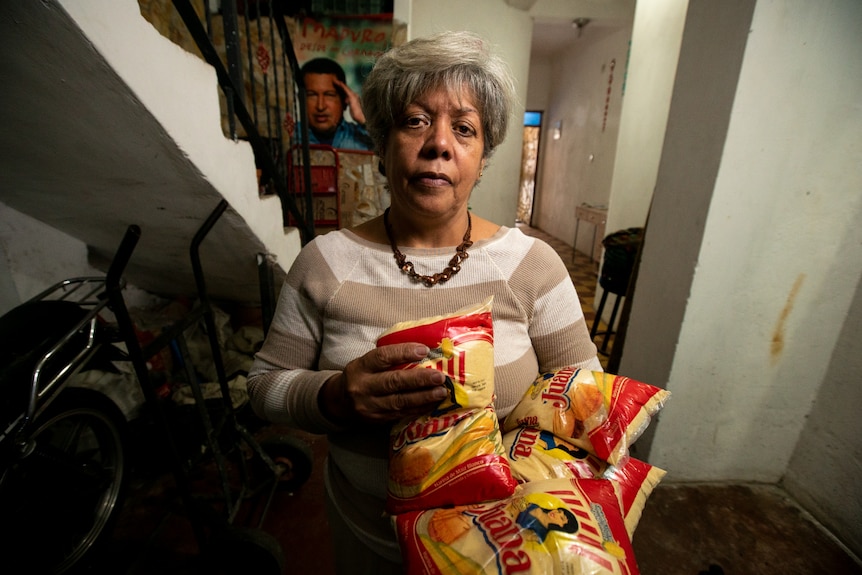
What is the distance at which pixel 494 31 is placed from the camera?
4766mm

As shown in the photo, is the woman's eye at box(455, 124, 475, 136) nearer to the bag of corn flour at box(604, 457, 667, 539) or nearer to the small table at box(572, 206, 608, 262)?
the bag of corn flour at box(604, 457, 667, 539)

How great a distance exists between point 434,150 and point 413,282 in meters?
0.31

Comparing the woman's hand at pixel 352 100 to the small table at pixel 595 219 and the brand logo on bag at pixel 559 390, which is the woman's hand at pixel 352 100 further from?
the brand logo on bag at pixel 559 390

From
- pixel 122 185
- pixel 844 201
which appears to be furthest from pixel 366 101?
pixel 844 201

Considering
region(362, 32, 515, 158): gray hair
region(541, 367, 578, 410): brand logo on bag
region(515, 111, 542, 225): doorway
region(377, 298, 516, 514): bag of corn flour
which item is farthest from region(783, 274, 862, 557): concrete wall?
region(515, 111, 542, 225): doorway

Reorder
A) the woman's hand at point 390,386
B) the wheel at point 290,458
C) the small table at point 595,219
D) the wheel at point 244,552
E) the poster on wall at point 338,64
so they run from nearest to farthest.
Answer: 1. the woman's hand at point 390,386
2. the wheel at point 244,552
3. the wheel at point 290,458
4. the poster on wall at point 338,64
5. the small table at point 595,219

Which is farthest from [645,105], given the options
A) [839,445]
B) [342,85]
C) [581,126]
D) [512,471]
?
[581,126]

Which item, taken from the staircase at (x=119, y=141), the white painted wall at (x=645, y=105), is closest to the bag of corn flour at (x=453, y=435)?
the staircase at (x=119, y=141)

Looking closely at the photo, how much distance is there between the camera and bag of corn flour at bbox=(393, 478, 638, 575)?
0.53 metres

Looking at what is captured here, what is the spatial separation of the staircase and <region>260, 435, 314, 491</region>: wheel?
1.02 m

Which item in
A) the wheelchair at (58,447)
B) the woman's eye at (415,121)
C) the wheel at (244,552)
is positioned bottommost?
the wheel at (244,552)

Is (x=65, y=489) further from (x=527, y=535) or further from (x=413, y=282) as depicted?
(x=527, y=535)

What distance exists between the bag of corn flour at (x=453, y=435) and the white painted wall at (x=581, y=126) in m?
6.22

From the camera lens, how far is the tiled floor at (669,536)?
5.15 ft
